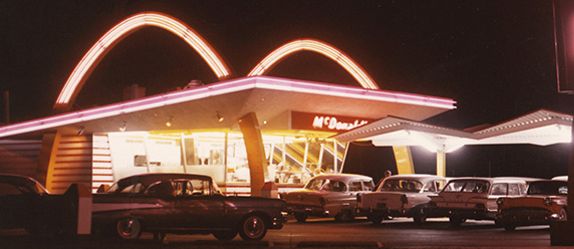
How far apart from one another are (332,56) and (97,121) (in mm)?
11957

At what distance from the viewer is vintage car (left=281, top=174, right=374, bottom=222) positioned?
2764 cm

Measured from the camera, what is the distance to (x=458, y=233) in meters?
22.6

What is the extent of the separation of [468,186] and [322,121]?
11.1 metres

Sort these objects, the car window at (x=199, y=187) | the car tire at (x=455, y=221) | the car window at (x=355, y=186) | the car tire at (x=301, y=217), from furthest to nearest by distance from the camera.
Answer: the car window at (x=355, y=186) < the car tire at (x=301, y=217) < the car tire at (x=455, y=221) < the car window at (x=199, y=187)

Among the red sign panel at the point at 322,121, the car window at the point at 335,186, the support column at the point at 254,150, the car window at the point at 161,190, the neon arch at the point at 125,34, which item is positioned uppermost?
the neon arch at the point at 125,34

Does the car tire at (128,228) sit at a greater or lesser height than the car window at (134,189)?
lesser

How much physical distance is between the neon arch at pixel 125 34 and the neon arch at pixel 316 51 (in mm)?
1785

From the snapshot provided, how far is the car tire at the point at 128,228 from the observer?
1820 cm

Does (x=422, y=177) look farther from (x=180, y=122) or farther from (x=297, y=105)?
(x=180, y=122)

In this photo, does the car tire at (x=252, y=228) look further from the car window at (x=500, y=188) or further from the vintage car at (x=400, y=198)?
the car window at (x=500, y=188)

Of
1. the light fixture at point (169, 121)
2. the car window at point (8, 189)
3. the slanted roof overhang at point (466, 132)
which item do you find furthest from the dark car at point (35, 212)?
the slanted roof overhang at point (466, 132)

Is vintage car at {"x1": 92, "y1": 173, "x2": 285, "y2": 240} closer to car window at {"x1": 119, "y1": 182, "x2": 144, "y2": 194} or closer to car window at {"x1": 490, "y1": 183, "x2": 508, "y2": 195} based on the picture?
car window at {"x1": 119, "y1": 182, "x2": 144, "y2": 194}

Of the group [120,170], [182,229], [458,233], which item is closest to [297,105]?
[120,170]

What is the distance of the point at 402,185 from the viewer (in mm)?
27938
